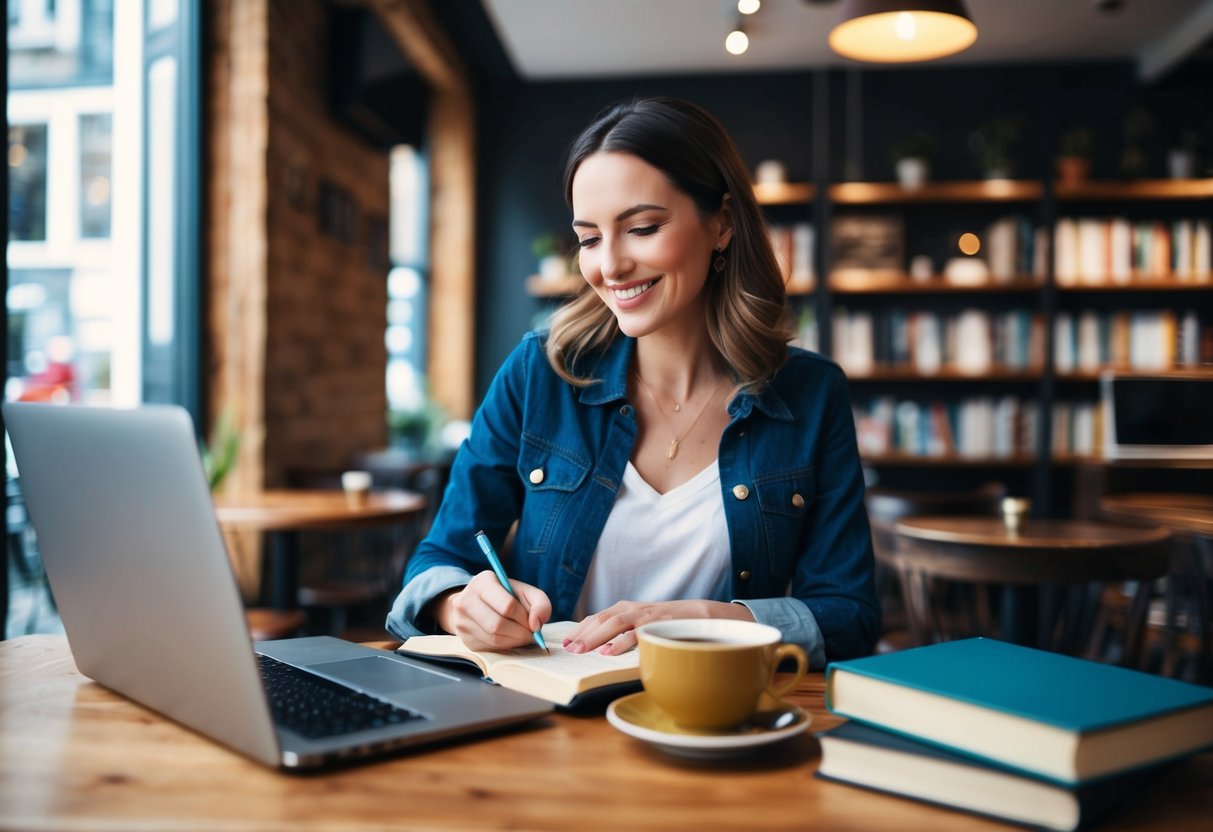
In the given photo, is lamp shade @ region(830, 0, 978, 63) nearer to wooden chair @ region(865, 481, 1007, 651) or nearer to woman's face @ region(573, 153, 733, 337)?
wooden chair @ region(865, 481, 1007, 651)

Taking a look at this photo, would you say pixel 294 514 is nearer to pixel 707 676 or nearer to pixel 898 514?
pixel 898 514

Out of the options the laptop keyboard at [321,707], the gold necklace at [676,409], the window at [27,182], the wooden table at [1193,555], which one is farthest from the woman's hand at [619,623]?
the wooden table at [1193,555]

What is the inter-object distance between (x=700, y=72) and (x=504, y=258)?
169cm

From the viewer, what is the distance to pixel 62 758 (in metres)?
0.77

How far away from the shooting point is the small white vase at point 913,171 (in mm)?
5586

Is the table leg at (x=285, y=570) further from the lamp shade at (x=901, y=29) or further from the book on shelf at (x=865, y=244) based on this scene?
the book on shelf at (x=865, y=244)

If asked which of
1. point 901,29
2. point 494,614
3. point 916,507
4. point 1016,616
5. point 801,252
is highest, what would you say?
point 901,29

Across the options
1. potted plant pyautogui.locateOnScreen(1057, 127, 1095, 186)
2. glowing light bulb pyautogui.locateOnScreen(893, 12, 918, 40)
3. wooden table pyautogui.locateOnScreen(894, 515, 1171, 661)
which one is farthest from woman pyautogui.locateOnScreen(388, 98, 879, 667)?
potted plant pyautogui.locateOnScreen(1057, 127, 1095, 186)

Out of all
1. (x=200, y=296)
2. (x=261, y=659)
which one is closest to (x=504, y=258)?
(x=200, y=296)

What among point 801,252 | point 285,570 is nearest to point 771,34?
point 801,252

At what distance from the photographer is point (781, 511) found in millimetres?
1344

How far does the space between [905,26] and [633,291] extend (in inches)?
85.8

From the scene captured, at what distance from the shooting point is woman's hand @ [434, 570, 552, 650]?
0.98 meters

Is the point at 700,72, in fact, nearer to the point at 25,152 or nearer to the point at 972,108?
the point at 972,108
